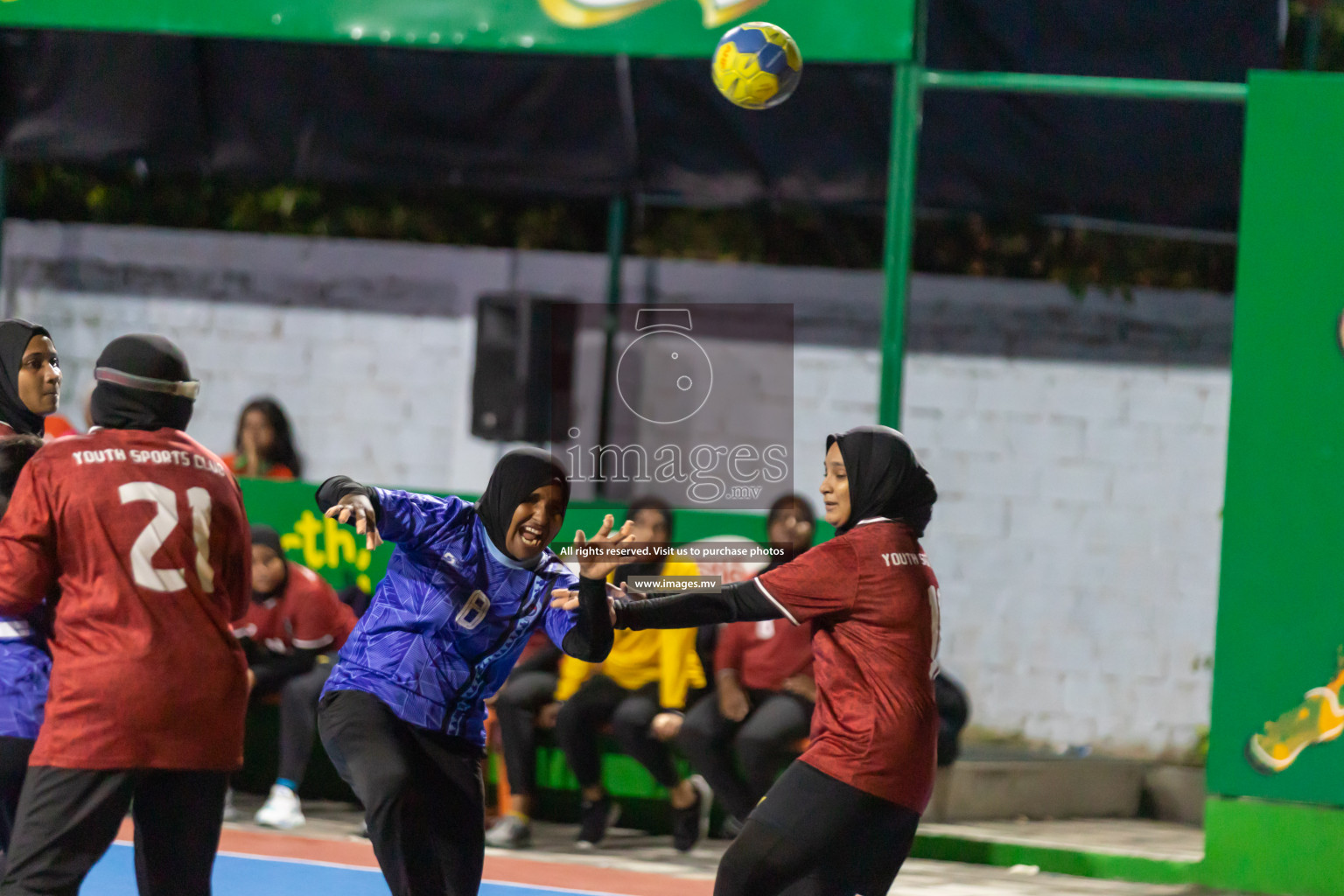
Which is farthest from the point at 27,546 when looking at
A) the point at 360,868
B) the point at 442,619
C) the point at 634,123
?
the point at 634,123

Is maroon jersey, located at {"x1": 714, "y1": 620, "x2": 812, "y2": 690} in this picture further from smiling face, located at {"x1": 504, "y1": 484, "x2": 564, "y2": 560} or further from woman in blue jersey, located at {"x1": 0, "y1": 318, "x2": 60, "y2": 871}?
woman in blue jersey, located at {"x1": 0, "y1": 318, "x2": 60, "y2": 871}

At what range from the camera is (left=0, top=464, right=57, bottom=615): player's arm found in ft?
14.4

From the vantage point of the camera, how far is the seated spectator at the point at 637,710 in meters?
8.25

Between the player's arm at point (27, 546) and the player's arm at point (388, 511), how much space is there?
0.78 m

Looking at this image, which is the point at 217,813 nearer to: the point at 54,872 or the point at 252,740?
the point at 54,872

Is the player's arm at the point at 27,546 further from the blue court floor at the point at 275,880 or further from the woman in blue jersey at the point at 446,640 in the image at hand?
the blue court floor at the point at 275,880

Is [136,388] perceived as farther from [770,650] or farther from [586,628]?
[770,650]

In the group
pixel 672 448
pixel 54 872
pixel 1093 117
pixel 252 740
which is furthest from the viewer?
pixel 1093 117

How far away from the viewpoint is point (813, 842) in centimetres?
476

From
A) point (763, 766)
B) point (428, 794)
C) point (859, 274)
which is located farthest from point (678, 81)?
point (428, 794)

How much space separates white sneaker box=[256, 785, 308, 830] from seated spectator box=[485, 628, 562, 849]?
0.94 meters

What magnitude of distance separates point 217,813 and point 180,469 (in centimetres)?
91

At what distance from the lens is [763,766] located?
8.01 m

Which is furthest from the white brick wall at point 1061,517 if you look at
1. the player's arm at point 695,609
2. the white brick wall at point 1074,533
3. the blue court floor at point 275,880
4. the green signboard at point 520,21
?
the player's arm at point 695,609
